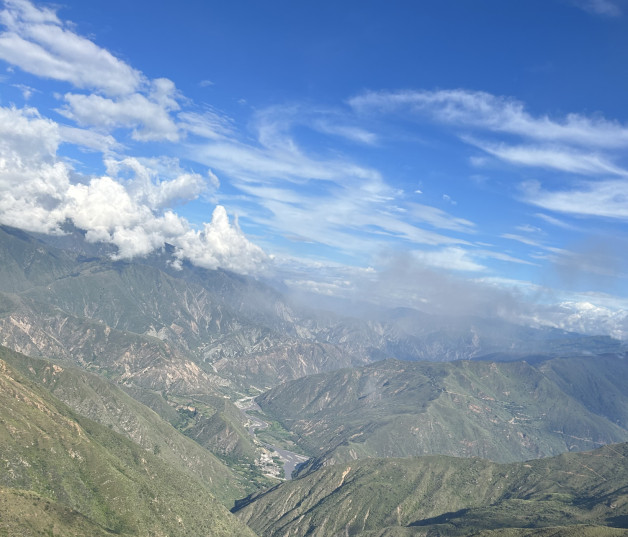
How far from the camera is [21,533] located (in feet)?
653
